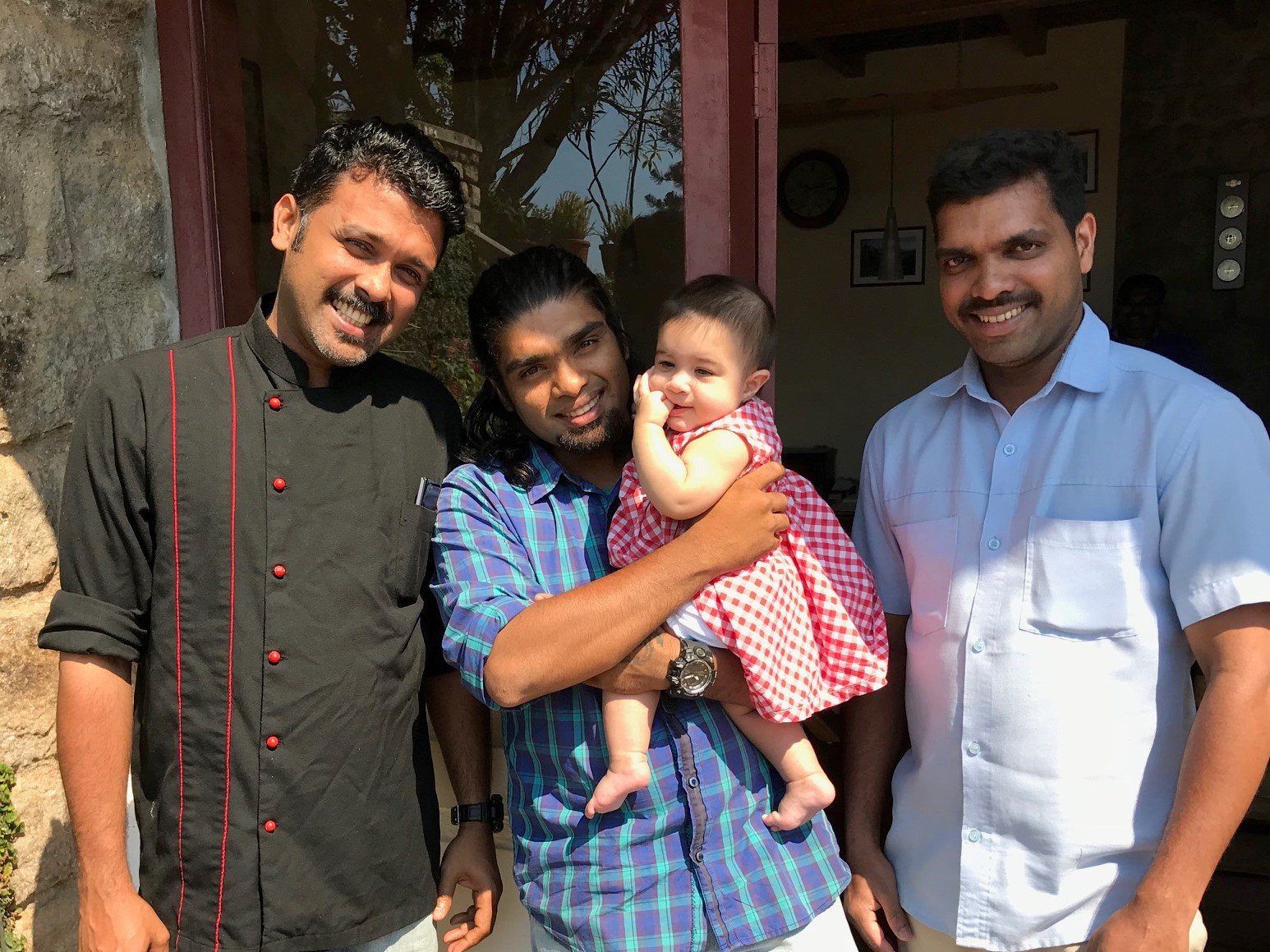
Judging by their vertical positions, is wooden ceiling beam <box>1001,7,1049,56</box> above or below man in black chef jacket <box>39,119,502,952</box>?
above

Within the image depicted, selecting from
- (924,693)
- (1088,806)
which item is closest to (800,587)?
(924,693)

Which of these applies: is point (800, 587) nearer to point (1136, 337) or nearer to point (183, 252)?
point (183, 252)

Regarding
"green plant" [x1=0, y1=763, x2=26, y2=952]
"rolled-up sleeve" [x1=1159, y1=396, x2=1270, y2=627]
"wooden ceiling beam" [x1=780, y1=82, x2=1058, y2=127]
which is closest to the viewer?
"rolled-up sleeve" [x1=1159, y1=396, x2=1270, y2=627]

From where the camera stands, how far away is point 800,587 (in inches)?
69.6

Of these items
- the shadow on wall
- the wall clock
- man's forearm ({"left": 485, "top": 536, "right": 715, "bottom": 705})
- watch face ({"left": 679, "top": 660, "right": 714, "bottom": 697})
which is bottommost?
the shadow on wall

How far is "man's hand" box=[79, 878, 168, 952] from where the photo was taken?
5.42ft

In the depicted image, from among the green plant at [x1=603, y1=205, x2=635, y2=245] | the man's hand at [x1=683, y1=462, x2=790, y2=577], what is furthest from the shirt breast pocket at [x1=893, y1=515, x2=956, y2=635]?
the green plant at [x1=603, y1=205, x2=635, y2=245]

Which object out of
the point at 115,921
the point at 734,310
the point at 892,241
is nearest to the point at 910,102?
the point at 892,241

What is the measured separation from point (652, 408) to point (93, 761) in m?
1.13

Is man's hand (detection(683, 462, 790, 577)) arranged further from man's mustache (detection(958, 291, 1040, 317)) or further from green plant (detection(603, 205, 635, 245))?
green plant (detection(603, 205, 635, 245))

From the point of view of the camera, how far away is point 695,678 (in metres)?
1.64

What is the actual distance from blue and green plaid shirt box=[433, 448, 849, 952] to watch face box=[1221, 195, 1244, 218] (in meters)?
6.83

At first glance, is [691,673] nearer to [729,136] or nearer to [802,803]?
[802,803]

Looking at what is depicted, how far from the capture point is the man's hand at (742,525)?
1629 millimetres
